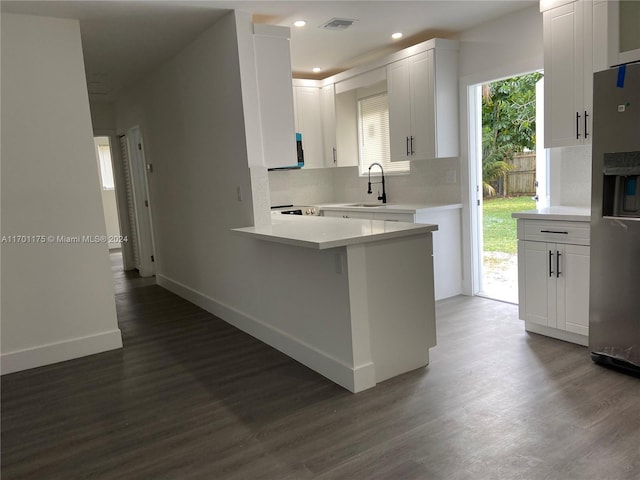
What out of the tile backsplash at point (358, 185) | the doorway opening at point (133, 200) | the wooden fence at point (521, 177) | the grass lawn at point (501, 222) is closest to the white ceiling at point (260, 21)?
the tile backsplash at point (358, 185)

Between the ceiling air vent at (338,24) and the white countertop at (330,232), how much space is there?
1.63 meters

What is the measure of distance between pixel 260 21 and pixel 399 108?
1651 millimetres

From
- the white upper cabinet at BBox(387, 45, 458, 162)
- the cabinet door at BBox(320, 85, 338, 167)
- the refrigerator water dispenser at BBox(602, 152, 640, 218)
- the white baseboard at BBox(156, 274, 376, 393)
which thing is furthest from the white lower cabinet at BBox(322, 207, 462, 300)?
the refrigerator water dispenser at BBox(602, 152, 640, 218)

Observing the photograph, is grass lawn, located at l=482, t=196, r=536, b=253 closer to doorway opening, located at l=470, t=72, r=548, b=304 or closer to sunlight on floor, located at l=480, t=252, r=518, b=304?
doorway opening, located at l=470, t=72, r=548, b=304

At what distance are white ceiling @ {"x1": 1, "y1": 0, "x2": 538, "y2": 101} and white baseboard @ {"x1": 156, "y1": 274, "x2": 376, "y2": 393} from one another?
237 centimetres

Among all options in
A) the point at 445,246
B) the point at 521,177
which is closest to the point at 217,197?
the point at 445,246

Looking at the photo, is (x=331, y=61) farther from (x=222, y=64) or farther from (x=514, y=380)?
(x=514, y=380)

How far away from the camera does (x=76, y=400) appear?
9.68 ft

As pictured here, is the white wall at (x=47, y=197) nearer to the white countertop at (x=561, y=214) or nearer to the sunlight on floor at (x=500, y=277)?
the white countertop at (x=561, y=214)

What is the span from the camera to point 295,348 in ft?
10.9

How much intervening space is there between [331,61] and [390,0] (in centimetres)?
192

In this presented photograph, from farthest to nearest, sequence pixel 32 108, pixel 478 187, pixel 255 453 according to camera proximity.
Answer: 1. pixel 478 187
2. pixel 32 108
3. pixel 255 453

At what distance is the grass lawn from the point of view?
686 cm

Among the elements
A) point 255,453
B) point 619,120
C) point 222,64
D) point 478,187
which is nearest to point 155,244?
point 222,64
